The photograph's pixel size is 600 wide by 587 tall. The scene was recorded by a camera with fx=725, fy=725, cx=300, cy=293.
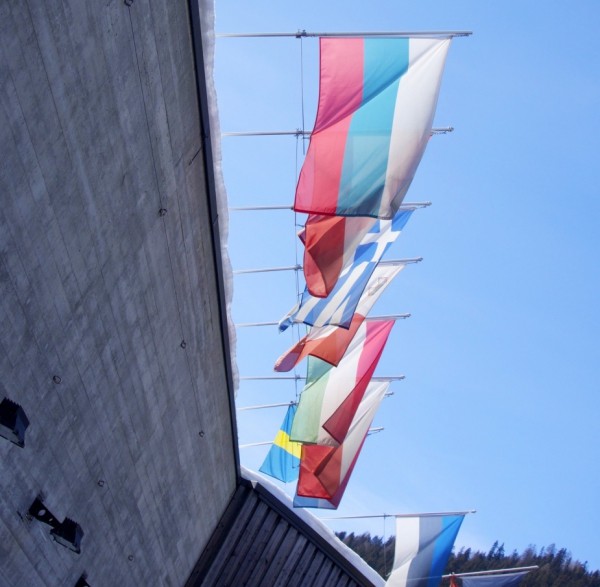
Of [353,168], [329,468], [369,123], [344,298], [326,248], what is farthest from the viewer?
[329,468]

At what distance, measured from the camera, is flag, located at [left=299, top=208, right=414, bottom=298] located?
10.7m

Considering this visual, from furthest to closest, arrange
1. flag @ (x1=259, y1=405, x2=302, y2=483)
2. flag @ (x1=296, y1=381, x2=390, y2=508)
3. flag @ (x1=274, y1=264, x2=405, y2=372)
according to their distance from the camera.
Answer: flag @ (x1=259, y1=405, x2=302, y2=483) < flag @ (x1=296, y1=381, x2=390, y2=508) < flag @ (x1=274, y1=264, x2=405, y2=372)

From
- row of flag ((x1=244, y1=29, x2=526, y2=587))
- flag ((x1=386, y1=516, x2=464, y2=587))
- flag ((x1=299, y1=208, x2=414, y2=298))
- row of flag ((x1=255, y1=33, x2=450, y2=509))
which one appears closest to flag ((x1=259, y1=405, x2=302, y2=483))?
flag ((x1=386, y1=516, x2=464, y2=587))

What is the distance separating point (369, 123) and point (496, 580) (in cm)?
1327

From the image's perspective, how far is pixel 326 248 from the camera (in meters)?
10.8

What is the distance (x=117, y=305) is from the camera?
8.47m

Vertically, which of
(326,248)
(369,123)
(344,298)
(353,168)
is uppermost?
(369,123)

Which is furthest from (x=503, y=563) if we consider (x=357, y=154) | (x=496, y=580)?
(x=357, y=154)

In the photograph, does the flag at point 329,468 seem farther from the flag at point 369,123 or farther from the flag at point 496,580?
the flag at point 369,123

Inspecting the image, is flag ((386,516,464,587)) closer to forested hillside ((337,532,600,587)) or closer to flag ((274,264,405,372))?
flag ((274,264,405,372))

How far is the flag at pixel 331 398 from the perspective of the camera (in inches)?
595

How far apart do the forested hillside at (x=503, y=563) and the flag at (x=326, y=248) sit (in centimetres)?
4517

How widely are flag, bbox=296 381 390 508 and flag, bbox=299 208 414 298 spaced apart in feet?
20.8

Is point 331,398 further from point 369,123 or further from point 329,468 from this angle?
point 369,123
